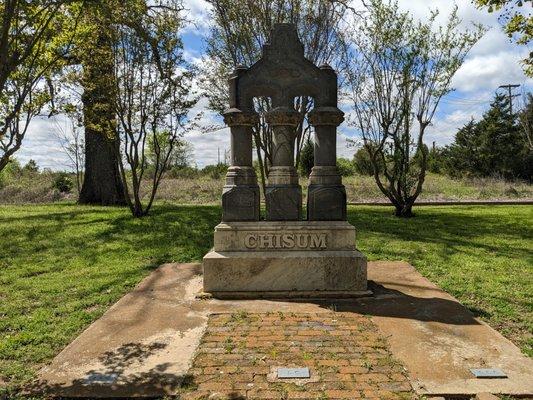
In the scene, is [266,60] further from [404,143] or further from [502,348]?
[404,143]

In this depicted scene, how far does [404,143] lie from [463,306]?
32.1 feet

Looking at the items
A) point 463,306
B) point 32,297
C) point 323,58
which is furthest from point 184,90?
point 463,306

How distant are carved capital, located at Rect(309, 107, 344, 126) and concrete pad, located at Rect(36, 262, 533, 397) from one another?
2409 mm

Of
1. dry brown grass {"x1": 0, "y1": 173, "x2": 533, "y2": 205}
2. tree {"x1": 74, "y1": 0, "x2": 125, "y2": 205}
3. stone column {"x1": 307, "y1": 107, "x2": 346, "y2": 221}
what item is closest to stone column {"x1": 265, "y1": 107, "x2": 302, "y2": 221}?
stone column {"x1": 307, "y1": 107, "x2": 346, "y2": 221}

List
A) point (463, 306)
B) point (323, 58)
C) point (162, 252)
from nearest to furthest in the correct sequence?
point (463, 306)
point (162, 252)
point (323, 58)

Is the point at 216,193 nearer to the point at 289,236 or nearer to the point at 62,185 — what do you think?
the point at 62,185

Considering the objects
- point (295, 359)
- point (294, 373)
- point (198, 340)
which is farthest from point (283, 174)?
point (294, 373)

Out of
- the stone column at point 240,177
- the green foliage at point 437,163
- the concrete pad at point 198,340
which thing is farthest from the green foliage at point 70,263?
the green foliage at point 437,163

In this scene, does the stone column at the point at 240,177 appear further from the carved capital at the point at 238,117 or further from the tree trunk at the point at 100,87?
the tree trunk at the point at 100,87

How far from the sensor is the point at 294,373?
3623mm

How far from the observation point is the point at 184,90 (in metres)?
13.2

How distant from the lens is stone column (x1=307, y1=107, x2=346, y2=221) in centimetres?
628

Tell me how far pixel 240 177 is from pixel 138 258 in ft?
11.2

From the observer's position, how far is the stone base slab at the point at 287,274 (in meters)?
5.96
